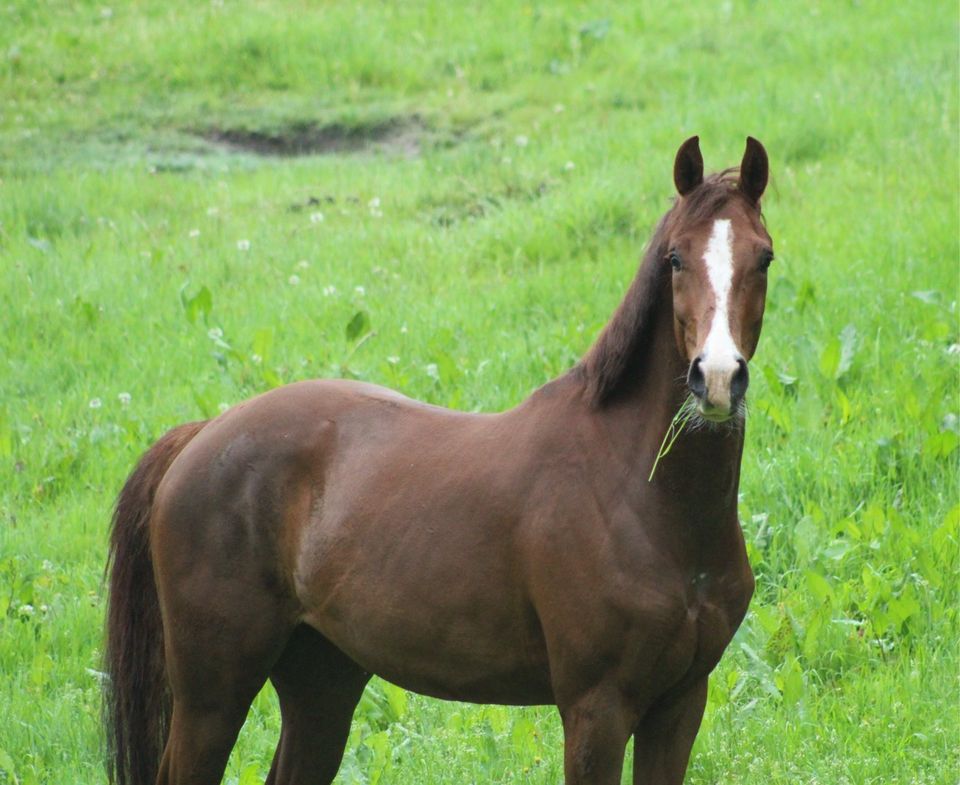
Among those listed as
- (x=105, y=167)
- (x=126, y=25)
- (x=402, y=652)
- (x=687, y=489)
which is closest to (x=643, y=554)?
(x=687, y=489)

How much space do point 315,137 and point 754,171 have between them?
26.6ft

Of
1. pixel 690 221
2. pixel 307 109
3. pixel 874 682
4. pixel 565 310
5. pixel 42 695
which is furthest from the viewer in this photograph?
pixel 307 109

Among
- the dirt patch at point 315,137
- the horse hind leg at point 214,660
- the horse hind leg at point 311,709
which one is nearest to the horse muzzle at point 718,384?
the horse hind leg at point 214,660

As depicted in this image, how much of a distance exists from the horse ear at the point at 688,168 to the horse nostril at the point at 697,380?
55 cm

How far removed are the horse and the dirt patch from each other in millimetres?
7008

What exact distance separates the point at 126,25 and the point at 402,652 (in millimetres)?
10334

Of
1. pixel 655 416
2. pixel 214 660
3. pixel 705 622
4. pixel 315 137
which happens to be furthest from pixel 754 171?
pixel 315 137

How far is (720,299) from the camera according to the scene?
2898 mm

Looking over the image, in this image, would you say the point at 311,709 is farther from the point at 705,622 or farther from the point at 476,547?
the point at 705,622

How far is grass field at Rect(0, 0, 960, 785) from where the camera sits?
4688 mm

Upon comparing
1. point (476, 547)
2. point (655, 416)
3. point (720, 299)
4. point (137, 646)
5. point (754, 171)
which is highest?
point (754, 171)

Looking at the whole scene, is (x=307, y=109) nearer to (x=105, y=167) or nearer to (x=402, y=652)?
(x=105, y=167)

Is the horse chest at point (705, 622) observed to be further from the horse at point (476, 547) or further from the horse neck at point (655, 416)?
the horse neck at point (655, 416)

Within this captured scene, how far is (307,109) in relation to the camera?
36.5ft
